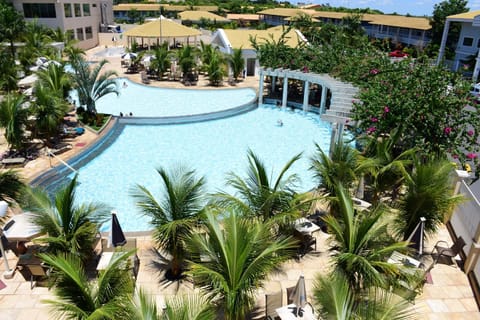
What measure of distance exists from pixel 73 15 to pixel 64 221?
39.3 m

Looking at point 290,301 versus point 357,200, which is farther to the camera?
point 357,200

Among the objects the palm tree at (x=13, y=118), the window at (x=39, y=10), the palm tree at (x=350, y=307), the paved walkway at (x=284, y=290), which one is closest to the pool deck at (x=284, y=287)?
the paved walkway at (x=284, y=290)

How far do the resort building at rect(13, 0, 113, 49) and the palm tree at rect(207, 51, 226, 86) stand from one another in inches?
729

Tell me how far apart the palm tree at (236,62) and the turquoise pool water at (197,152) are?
6.24 metres

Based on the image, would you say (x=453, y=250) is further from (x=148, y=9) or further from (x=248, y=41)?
(x=148, y=9)

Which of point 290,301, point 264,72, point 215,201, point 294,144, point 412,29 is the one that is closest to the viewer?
point 290,301

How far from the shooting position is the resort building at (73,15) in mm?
36531

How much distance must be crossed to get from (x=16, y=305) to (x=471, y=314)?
919 cm

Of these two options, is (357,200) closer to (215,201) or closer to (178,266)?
(215,201)

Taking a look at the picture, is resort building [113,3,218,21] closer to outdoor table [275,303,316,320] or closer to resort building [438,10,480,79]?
resort building [438,10,480,79]

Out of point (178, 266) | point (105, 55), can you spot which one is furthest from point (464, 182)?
point (105, 55)

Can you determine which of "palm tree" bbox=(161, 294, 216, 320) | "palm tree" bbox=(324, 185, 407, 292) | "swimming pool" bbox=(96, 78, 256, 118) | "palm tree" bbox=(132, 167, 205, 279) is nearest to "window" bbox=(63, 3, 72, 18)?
"swimming pool" bbox=(96, 78, 256, 118)

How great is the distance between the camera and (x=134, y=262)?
8148 millimetres

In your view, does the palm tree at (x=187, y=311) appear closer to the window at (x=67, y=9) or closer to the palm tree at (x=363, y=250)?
the palm tree at (x=363, y=250)
